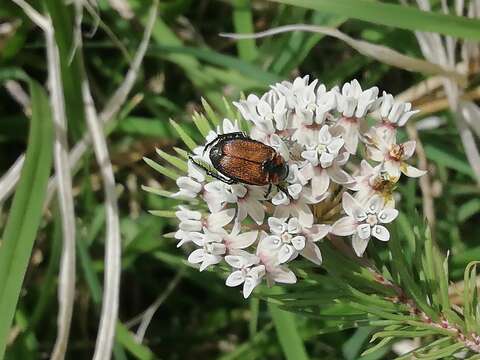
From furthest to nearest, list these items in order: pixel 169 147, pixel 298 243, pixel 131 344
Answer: pixel 169 147, pixel 131 344, pixel 298 243

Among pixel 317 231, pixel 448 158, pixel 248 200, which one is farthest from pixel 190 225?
pixel 448 158

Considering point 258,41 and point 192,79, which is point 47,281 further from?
point 258,41

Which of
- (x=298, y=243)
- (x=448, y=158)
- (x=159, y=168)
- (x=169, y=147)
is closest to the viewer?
(x=298, y=243)

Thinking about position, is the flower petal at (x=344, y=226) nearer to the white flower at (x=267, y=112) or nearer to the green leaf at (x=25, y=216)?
the white flower at (x=267, y=112)

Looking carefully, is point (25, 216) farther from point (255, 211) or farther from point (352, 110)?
point (352, 110)

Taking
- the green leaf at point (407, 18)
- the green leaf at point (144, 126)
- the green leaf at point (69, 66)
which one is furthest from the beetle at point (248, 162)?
the green leaf at point (144, 126)
